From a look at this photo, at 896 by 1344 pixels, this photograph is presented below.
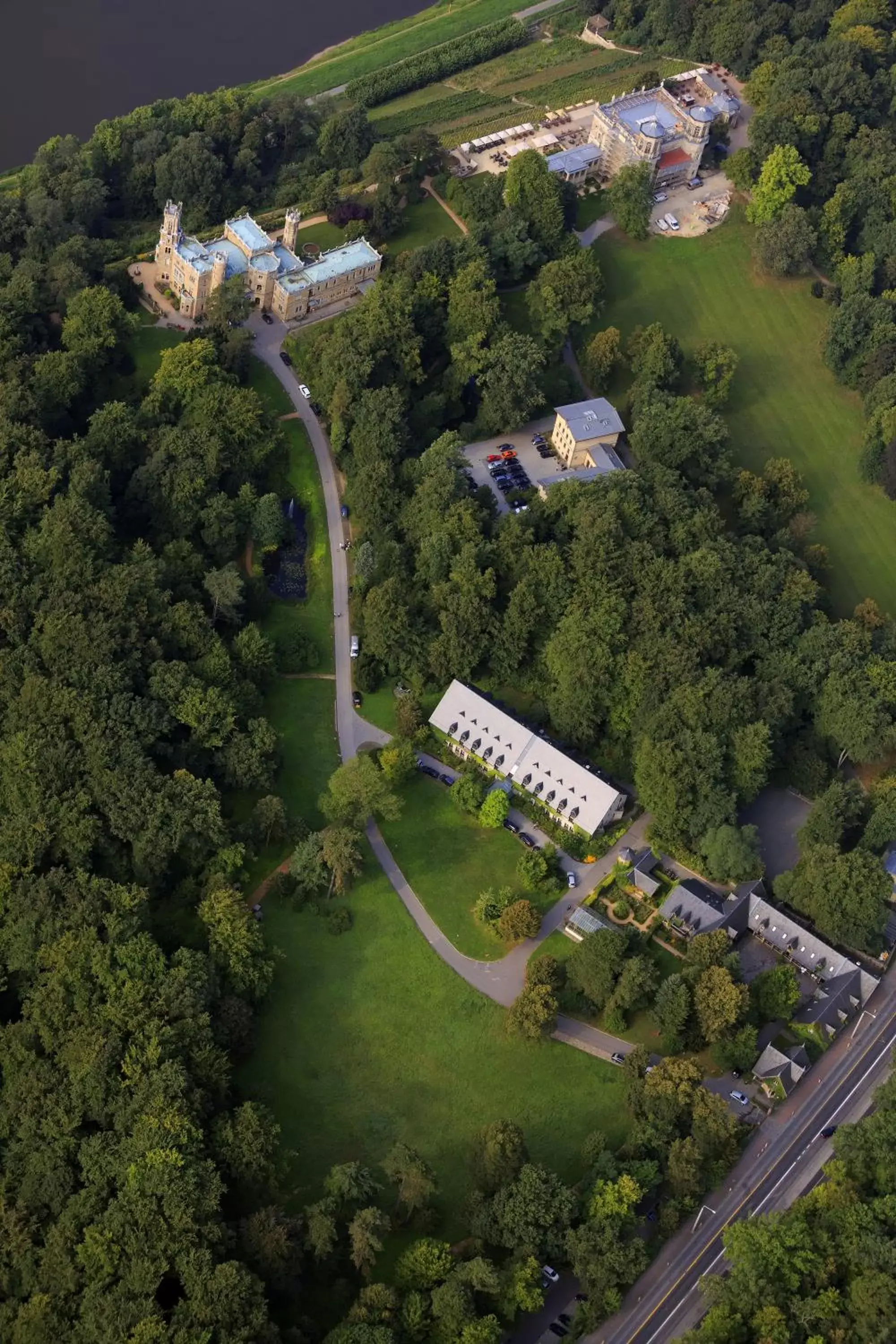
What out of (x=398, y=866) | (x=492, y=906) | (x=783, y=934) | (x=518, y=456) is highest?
(x=518, y=456)

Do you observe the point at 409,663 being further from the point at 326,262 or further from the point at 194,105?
the point at 194,105

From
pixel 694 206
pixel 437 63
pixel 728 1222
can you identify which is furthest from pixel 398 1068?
pixel 437 63

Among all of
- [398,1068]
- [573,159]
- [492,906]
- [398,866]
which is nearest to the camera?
[398,1068]

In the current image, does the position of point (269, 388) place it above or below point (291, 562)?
above

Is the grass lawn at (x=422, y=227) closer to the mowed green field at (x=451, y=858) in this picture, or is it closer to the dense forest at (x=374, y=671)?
the dense forest at (x=374, y=671)

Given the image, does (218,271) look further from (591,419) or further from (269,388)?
(591,419)

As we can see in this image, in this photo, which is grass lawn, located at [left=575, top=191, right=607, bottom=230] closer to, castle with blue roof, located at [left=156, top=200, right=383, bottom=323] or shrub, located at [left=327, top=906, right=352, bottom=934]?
castle with blue roof, located at [left=156, top=200, right=383, bottom=323]

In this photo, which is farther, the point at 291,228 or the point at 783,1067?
the point at 291,228
